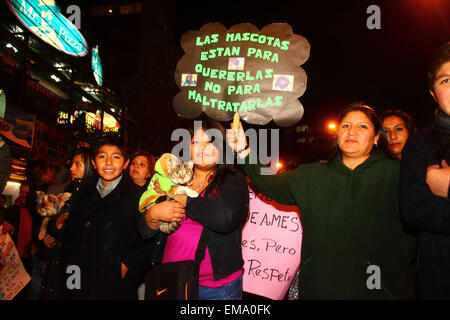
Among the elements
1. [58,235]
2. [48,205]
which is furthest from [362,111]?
[48,205]

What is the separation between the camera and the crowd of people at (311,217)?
1958mm

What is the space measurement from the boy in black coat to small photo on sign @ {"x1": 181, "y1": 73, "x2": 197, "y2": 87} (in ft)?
3.84

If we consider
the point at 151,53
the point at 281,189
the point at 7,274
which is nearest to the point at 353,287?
the point at 281,189

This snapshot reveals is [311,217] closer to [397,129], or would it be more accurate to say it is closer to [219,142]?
[219,142]

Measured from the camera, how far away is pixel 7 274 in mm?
3516

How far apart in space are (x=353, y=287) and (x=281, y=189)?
0.93m

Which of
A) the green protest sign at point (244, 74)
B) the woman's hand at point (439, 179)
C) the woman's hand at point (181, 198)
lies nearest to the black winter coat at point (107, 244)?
the woman's hand at point (181, 198)

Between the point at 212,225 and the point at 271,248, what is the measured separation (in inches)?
59.6

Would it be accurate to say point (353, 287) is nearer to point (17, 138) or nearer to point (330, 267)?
point (330, 267)

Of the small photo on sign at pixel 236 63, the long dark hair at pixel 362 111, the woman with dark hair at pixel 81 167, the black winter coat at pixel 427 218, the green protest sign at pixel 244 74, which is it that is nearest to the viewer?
the black winter coat at pixel 427 218

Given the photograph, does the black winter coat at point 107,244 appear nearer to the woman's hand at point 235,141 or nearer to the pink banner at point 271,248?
the woman's hand at point 235,141

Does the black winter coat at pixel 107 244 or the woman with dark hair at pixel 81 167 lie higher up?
the woman with dark hair at pixel 81 167

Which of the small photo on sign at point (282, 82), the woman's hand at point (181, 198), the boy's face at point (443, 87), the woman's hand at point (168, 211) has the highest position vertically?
the small photo on sign at point (282, 82)

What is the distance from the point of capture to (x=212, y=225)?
233 cm
